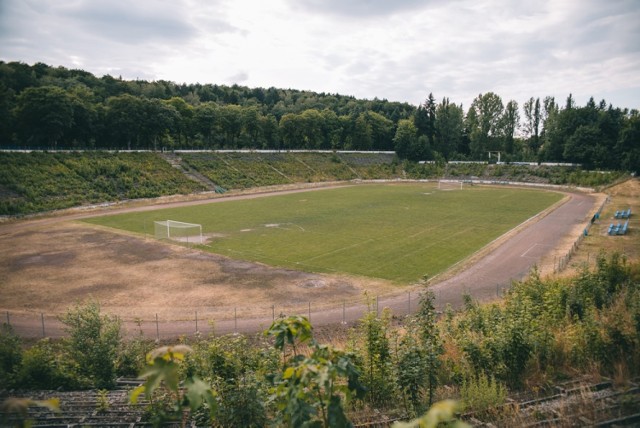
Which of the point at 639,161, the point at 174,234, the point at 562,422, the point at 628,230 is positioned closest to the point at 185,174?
the point at 174,234

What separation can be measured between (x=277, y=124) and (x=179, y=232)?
88096 mm

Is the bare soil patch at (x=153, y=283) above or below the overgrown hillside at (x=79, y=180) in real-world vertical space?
below

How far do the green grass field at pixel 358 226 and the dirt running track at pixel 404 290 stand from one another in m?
1.98

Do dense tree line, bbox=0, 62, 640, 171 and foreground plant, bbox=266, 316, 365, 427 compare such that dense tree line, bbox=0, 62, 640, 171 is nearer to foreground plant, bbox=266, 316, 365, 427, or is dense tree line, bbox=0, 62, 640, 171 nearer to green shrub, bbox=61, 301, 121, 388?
green shrub, bbox=61, 301, 121, 388

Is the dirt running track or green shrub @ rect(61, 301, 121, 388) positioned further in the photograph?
the dirt running track

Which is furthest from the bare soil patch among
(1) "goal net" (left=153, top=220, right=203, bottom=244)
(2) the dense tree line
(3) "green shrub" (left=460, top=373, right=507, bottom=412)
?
(2) the dense tree line

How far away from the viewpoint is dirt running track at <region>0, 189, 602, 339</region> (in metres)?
24.6

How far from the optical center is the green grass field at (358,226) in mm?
37531

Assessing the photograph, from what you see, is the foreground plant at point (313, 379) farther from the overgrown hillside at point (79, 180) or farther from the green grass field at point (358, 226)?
the overgrown hillside at point (79, 180)

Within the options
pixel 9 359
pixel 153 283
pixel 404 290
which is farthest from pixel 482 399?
pixel 153 283

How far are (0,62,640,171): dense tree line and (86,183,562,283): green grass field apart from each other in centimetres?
3615

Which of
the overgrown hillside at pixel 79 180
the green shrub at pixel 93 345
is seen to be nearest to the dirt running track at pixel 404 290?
the green shrub at pixel 93 345

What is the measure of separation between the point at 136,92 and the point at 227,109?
41.6 metres

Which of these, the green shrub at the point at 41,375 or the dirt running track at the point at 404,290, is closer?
the green shrub at the point at 41,375
